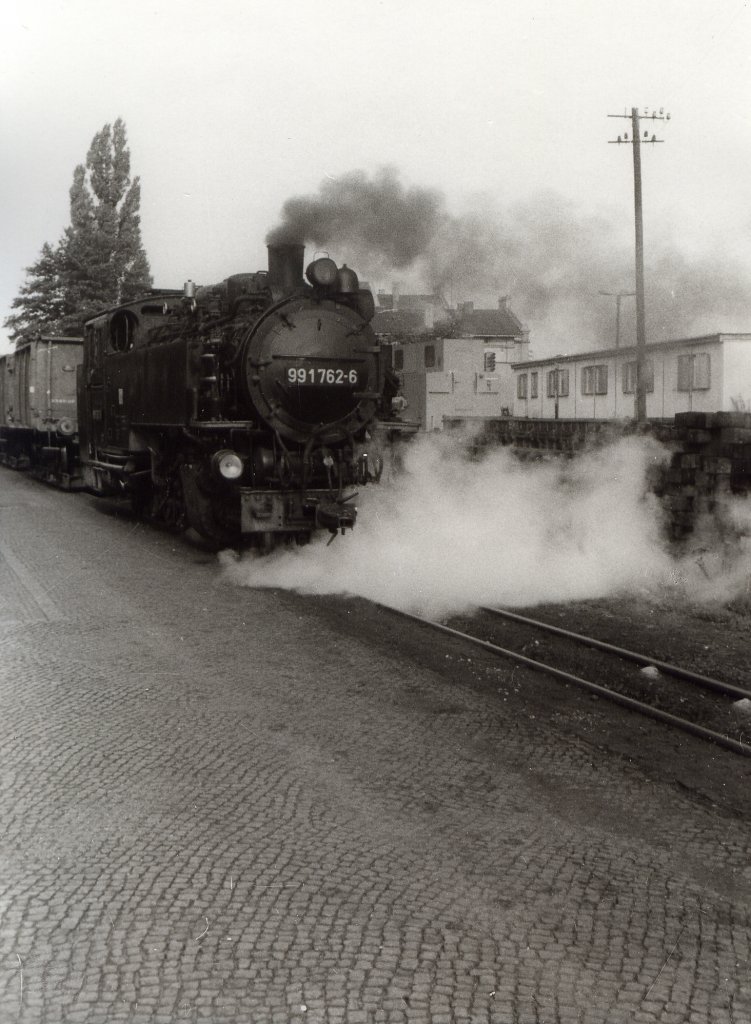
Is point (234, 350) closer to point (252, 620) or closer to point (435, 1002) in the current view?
point (252, 620)

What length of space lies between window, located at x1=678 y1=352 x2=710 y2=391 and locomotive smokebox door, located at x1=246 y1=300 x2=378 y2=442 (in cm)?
1914

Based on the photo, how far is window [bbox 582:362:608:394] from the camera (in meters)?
34.2

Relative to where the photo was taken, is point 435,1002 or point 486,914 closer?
point 435,1002

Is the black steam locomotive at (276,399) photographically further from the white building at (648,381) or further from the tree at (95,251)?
the tree at (95,251)

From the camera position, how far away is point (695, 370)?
28812mm

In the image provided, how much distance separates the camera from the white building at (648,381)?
90.6ft

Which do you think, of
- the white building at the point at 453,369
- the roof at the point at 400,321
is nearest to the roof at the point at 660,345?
the white building at the point at 453,369

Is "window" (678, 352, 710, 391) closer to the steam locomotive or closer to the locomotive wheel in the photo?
the steam locomotive

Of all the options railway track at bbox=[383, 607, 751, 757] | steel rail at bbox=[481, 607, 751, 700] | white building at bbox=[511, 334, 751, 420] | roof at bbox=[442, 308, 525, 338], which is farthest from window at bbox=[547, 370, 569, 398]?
railway track at bbox=[383, 607, 751, 757]

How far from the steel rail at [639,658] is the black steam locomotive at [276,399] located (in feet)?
8.63

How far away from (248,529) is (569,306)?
33.5ft

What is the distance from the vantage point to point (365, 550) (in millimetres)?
10984

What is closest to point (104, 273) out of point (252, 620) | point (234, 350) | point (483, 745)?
point (234, 350)

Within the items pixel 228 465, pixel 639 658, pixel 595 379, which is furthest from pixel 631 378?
pixel 639 658
